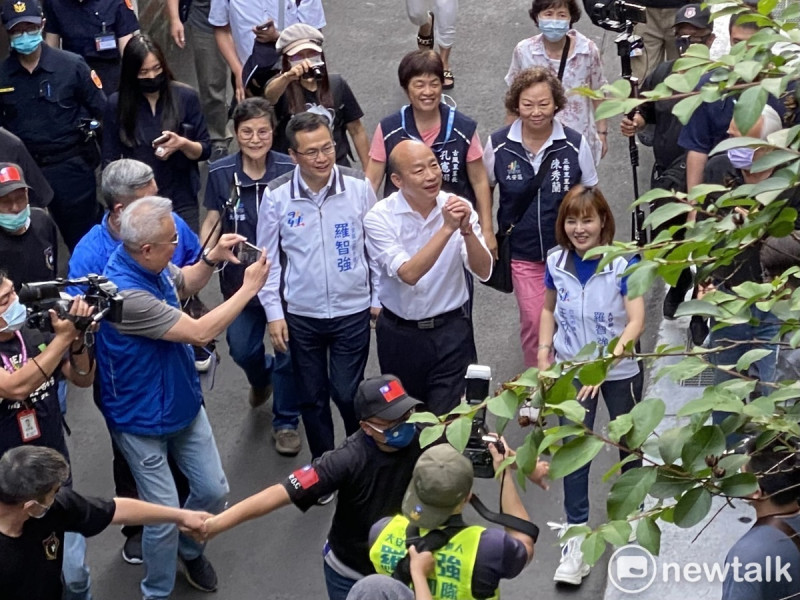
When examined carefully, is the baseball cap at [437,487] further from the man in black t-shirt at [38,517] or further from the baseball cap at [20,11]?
the baseball cap at [20,11]

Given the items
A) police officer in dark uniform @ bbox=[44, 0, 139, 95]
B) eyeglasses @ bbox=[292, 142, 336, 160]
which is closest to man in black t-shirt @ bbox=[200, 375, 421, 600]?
eyeglasses @ bbox=[292, 142, 336, 160]

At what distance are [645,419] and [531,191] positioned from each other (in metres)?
4.30

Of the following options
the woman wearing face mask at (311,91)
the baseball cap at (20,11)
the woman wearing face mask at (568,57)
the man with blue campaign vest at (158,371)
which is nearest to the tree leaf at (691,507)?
the man with blue campaign vest at (158,371)

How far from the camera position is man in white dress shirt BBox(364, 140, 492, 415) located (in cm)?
643

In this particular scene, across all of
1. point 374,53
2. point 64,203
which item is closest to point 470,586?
point 64,203

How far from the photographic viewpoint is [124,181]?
6.52 m

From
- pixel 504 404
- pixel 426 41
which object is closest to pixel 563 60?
pixel 426 41

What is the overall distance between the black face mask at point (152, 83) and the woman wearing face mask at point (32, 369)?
2.33m

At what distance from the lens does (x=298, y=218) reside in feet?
22.2

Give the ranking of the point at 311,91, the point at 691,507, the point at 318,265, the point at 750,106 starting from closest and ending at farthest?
the point at 750,106, the point at 691,507, the point at 318,265, the point at 311,91

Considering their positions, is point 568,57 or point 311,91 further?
point 568,57

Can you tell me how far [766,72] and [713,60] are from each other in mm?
192

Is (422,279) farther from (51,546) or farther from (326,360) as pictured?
(51,546)

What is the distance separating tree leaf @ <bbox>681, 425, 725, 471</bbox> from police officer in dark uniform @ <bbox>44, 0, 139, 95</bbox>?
692 cm
